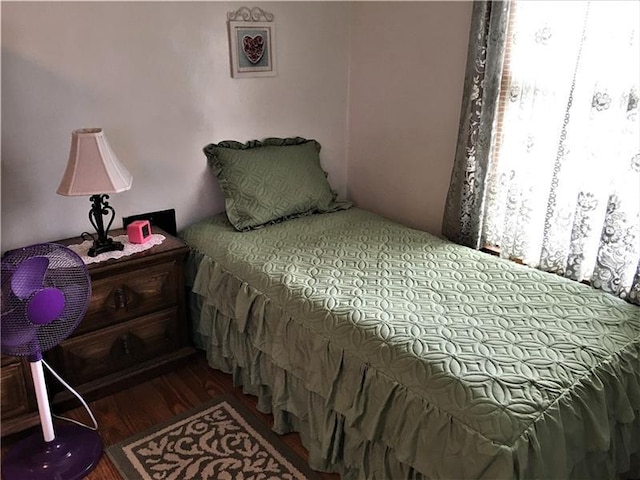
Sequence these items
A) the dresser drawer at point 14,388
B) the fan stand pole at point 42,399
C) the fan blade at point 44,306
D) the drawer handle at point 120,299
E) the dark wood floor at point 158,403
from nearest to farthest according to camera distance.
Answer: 1. the fan blade at point 44,306
2. the fan stand pole at point 42,399
3. the dresser drawer at point 14,388
4. the dark wood floor at point 158,403
5. the drawer handle at point 120,299

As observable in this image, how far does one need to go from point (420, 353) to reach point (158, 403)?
1290 mm

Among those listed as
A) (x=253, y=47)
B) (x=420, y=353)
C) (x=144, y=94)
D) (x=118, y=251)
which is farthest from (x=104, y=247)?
(x=420, y=353)

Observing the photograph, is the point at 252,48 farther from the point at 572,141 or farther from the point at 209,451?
the point at 209,451

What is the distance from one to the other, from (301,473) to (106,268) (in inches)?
43.4

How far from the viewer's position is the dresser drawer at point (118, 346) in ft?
6.97

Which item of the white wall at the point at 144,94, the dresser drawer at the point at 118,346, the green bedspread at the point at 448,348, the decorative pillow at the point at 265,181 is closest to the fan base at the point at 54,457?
the dresser drawer at the point at 118,346

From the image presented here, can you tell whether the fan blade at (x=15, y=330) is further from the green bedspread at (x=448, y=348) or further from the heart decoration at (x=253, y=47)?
the heart decoration at (x=253, y=47)

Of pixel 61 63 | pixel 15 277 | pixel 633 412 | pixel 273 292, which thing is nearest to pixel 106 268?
pixel 15 277

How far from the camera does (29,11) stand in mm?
2010

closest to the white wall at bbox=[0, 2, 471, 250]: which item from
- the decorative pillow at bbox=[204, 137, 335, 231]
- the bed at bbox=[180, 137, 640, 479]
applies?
the decorative pillow at bbox=[204, 137, 335, 231]

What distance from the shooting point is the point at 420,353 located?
1.52 m

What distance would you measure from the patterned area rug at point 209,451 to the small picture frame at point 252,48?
169 centimetres

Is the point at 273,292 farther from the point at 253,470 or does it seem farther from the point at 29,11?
the point at 29,11

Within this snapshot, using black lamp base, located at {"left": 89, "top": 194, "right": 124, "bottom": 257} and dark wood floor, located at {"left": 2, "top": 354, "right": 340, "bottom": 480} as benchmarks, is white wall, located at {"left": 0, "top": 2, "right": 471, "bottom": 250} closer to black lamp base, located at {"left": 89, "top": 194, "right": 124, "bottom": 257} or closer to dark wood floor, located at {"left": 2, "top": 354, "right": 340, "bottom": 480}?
black lamp base, located at {"left": 89, "top": 194, "right": 124, "bottom": 257}
